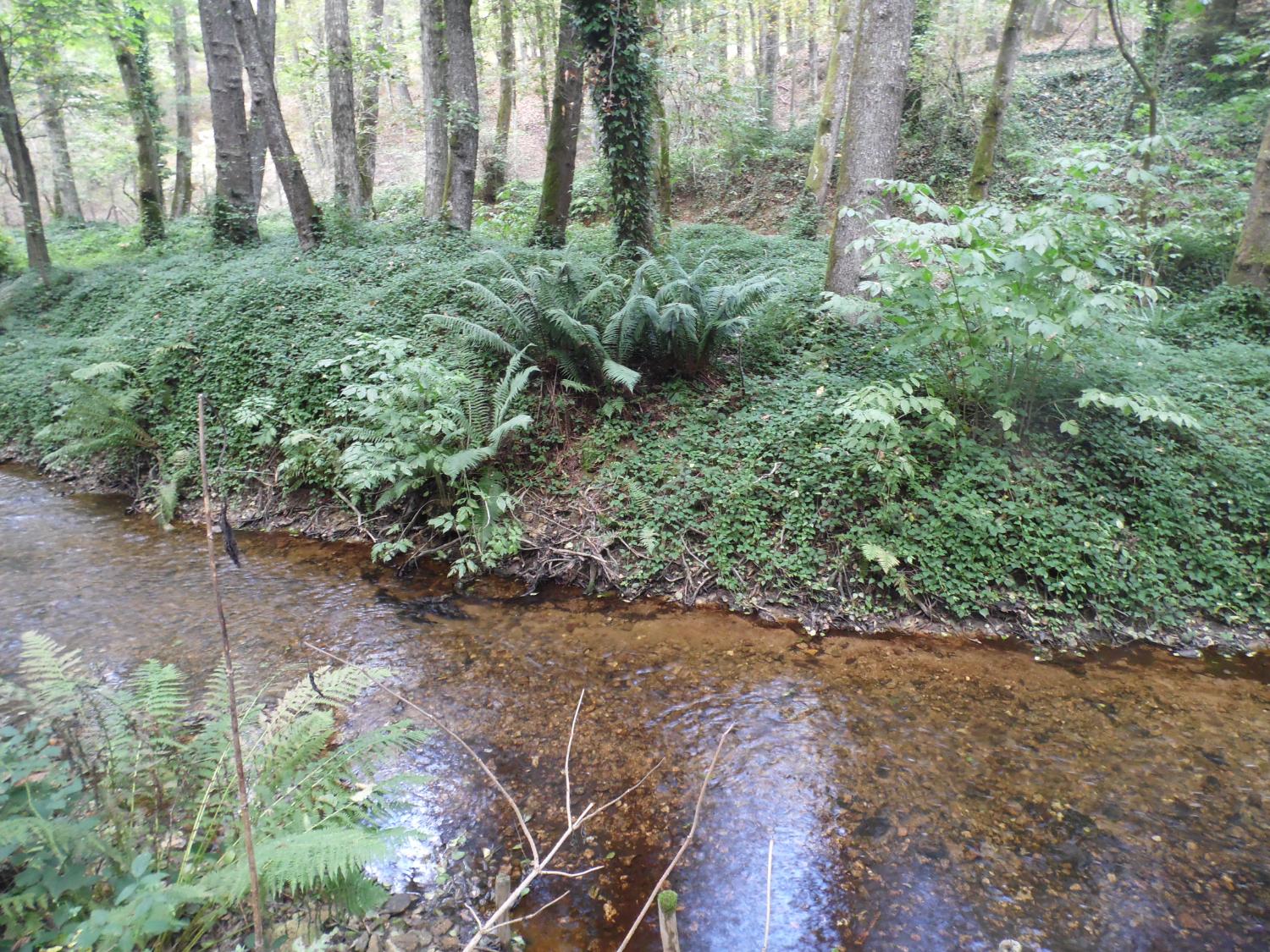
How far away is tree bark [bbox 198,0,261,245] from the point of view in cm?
1109

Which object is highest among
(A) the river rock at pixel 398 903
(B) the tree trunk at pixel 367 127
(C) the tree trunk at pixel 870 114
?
(B) the tree trunk at pixel 367 127

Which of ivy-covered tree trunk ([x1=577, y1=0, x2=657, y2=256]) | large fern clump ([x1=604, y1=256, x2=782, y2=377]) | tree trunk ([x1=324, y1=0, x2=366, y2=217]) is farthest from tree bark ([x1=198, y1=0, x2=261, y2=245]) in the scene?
large fern clump ([x1=604, y1=256, x2=782, y2=377])

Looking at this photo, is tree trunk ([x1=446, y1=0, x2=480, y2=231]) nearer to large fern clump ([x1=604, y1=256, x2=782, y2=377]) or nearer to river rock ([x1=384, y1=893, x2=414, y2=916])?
large fern clump ([x1=604, y1=256, x2=782, y2=377])

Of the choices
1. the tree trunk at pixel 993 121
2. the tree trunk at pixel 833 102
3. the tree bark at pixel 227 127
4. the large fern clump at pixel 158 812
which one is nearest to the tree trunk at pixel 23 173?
the tree bark at pixel 227 127

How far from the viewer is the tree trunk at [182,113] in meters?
17.4

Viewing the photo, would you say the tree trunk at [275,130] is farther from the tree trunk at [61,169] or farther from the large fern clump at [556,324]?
the tree trunk at [61,169]

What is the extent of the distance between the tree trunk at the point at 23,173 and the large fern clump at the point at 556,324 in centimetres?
1097

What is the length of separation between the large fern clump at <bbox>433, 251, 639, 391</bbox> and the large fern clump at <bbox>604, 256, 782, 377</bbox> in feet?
0.86

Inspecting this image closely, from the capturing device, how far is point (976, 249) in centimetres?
495

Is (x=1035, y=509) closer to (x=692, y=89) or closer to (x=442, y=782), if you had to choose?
(x=442, y=782)

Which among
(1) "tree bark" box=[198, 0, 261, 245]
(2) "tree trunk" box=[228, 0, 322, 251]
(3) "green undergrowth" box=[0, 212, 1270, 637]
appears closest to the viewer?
(3) "green undergrowth" box=[0, 212, 1270, 637]

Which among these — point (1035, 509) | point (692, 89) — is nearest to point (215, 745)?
point (1035, 509)

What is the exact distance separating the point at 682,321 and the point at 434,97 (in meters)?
8.07

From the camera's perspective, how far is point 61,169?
763 inches
